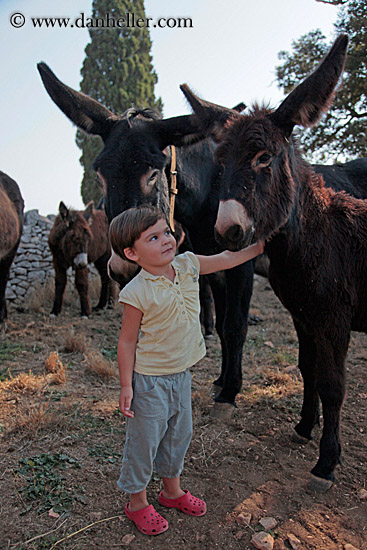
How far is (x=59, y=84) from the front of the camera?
357 centimetres

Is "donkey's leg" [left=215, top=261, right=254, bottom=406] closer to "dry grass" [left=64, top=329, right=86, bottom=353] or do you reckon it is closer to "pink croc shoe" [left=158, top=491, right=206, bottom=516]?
"pink croc shoe" [left=158, top=491, right=206, bottom=516]

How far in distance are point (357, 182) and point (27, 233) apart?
31.8ft

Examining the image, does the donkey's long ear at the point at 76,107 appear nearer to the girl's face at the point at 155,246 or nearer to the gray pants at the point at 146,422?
the girl's face at the point at 155,246

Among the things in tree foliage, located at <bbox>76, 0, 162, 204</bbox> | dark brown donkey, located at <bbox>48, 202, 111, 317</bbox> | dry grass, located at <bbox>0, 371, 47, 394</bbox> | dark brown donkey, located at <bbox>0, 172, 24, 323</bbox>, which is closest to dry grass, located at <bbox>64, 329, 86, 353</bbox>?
dry grass, located at <bbox>0, 371, 47, 394</bbox>

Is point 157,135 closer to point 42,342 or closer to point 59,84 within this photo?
point 59,84

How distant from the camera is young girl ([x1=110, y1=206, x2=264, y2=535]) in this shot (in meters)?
2.13

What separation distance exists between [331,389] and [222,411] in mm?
1338

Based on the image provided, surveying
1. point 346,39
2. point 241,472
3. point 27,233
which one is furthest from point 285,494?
point 27,233

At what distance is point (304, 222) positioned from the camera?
2699 millimetres

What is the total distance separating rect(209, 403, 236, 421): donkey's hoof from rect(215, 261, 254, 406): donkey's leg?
0.04 metres

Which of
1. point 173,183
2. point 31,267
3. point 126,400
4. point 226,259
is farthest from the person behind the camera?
point 31,267

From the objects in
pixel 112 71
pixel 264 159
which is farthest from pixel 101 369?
pixel 112 71

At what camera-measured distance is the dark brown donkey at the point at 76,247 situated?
26.6ft

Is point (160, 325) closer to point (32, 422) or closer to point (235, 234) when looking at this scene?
point (235, 234)
